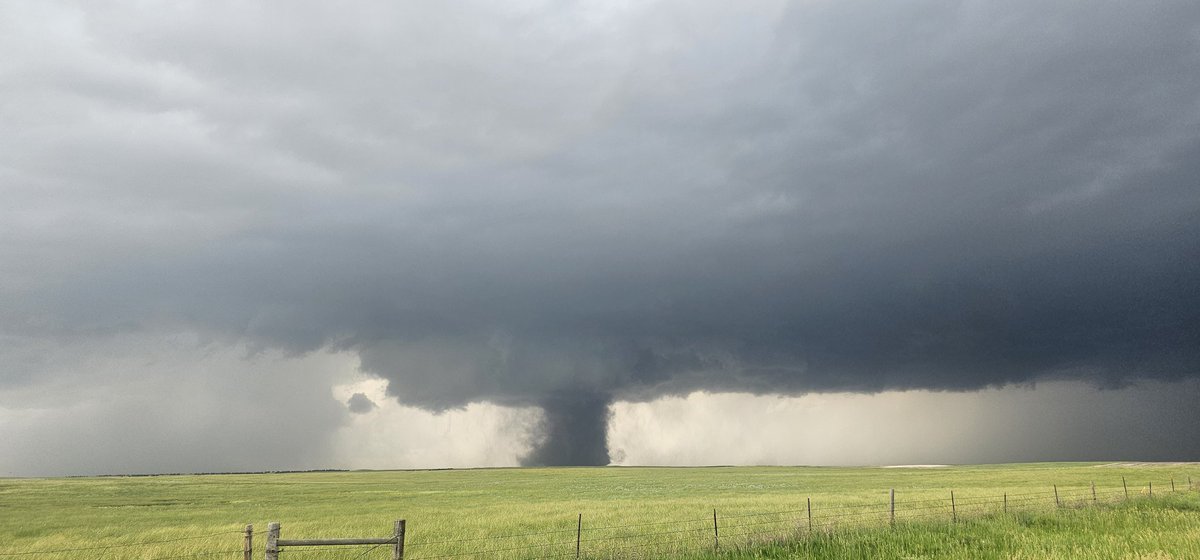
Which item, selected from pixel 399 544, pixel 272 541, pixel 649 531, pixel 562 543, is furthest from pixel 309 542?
pixel 649 531

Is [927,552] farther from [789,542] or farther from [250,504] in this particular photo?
[250,504]

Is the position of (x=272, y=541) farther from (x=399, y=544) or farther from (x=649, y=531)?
(x=649, y=531)

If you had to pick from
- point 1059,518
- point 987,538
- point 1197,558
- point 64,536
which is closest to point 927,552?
point 987,538

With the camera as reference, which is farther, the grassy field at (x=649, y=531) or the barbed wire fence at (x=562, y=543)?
the barbed wire fence at (x=562, y=543)

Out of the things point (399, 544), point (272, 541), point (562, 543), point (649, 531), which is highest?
point (272, 541)

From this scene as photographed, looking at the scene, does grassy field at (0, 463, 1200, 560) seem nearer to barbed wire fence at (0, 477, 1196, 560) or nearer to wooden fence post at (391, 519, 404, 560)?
barbed wire fence at (0, 477, 1196, 560)

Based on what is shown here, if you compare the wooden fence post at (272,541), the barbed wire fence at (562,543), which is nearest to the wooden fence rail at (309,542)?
the wooden fence post at (272,541)

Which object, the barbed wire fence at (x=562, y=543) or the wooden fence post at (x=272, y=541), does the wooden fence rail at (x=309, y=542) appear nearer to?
the wooden fence post at (x=272, y=541)

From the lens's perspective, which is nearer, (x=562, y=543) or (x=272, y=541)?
(x=272, y=541)

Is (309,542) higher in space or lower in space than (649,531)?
higher

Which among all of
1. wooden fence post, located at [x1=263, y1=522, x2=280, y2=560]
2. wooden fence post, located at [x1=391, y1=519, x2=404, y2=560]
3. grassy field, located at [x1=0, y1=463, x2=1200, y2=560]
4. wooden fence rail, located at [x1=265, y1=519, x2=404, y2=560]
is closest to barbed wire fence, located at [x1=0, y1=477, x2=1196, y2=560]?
grassy field, located at [x1=0, y1=463, x2=1200, y2=560]

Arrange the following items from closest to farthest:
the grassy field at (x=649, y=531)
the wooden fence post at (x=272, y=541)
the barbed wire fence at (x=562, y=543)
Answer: the wooden fence post at (x=272, y=541)
the grassy field at (x=649, y=531)
the barbed wire fence at (x=562, y=543)

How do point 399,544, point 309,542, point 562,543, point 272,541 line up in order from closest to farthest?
point 309,542 → point 272,541 → point 399,544 → point 562,543

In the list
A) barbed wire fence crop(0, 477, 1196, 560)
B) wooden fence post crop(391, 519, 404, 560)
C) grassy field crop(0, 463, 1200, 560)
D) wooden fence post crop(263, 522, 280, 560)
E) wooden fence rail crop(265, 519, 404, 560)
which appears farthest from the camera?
barbed wire fence crop(0, 477, 1196, 560)
